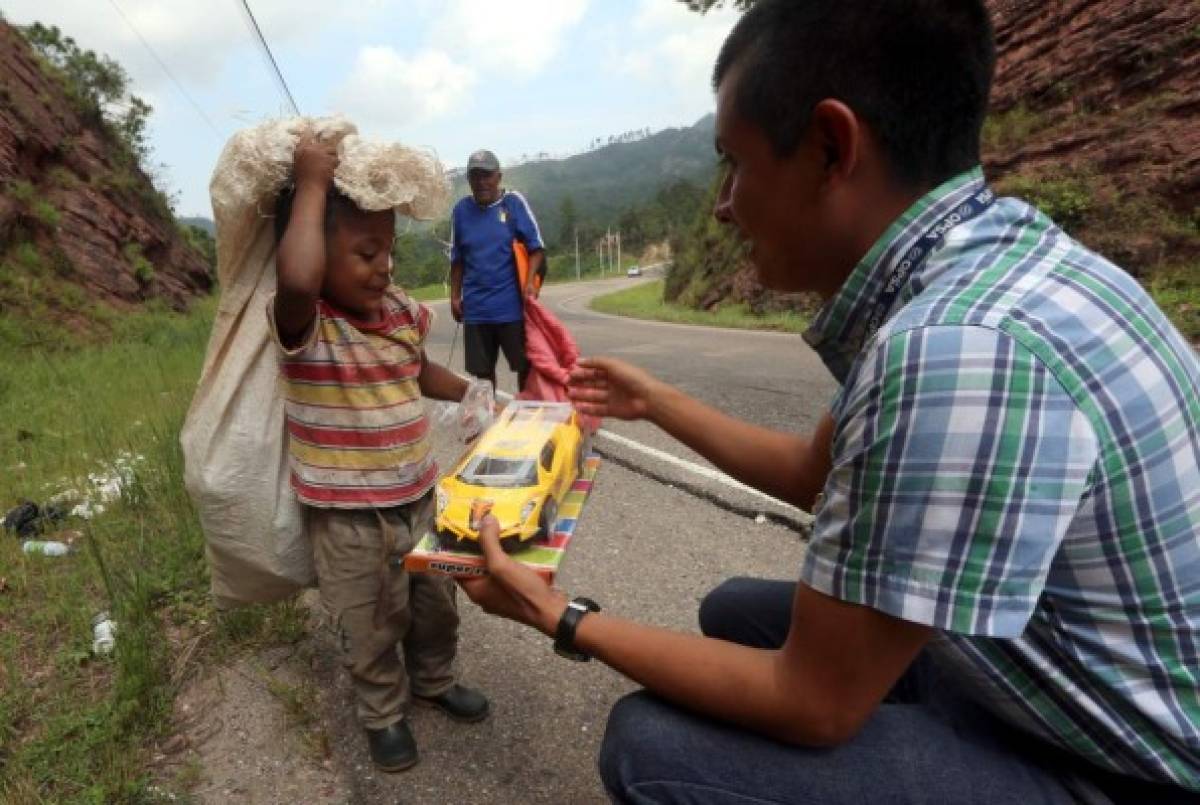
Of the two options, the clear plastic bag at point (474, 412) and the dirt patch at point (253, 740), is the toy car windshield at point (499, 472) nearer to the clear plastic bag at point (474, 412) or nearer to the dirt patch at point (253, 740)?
the clear plastic bag at point (474, 412)

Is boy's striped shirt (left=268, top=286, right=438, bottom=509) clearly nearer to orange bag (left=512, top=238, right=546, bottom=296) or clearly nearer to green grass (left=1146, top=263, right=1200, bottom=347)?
orange bag (left=512, top=238, right=546, bottom=296)

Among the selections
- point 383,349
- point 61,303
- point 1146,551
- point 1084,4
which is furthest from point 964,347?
point 1084,4

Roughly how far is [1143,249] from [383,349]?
961cm

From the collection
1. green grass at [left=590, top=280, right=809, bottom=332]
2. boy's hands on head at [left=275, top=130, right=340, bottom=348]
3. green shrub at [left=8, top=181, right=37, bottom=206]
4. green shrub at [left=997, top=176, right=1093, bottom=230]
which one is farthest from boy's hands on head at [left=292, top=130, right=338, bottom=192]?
green shrub at [left=8, top=181, right=37, bottom=206]

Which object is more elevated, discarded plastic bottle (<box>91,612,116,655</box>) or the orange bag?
the orange bag

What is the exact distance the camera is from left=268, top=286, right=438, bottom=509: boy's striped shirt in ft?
6.31

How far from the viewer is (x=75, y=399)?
6.02m

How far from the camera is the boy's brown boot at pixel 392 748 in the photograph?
194 cm

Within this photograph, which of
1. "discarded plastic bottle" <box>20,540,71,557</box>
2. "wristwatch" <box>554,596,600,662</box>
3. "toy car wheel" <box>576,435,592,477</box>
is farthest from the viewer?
"discarded plastic bottle" <box>20,540,71,557</box>

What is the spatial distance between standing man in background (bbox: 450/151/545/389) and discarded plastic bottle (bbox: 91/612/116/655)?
3.04m

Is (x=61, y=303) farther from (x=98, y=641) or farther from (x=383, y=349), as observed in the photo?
(x=383, y=349)

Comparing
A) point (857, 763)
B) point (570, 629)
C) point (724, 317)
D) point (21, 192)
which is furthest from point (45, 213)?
point (857, 763)

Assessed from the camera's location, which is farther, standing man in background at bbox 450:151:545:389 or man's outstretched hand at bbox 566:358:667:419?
standing man in background at bbox 450:151:545:389

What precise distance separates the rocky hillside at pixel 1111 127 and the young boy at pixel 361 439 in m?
7.90
